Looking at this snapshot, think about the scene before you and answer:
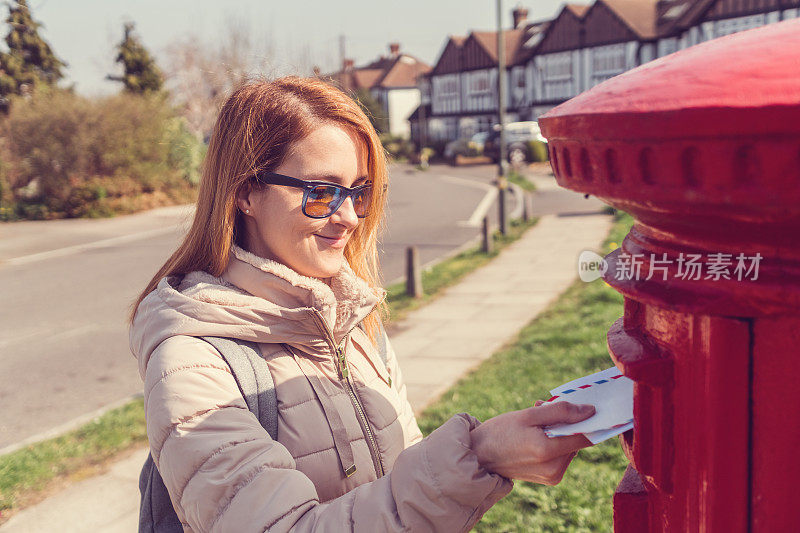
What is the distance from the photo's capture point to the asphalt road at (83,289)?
604 cm

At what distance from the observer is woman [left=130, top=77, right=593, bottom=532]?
1.25m

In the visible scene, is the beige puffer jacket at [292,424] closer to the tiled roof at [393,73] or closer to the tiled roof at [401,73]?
the tiled roof at [393,73]

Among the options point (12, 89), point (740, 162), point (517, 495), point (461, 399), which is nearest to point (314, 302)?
point (740, 162)

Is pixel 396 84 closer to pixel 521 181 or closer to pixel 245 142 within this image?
pixel 521 181

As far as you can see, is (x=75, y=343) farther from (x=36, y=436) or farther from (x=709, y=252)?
(x=709, y=252)

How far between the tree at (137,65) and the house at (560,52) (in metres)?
18.6

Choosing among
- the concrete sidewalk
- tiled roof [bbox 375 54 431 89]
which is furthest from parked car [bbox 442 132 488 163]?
the concrete sidewalk

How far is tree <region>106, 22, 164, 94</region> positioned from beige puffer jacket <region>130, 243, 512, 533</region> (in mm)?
28692

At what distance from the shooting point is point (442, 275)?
1053 cm

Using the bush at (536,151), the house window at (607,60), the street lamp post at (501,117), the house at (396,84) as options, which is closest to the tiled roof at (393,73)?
the house at (396,84)

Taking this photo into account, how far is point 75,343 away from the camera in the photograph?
765 centimetres

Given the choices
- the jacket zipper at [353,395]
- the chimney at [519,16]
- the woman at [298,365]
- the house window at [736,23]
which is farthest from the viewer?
the chimney at [519,16]

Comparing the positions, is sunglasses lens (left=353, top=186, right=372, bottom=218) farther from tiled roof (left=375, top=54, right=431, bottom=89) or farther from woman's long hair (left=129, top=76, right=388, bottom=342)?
tiled roof (left=375, top=54, right=431, bottom=89)

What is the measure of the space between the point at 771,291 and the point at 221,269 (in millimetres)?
1327
